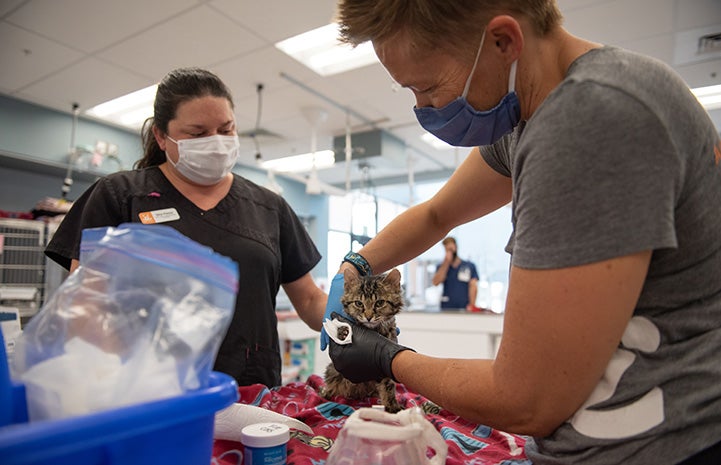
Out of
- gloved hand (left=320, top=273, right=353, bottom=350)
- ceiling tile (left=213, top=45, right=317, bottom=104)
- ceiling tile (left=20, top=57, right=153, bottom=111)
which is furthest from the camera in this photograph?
ceiling tile (left=20, top=57, right=153, bottom=111)

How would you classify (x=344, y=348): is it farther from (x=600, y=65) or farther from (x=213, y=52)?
(x=213, y=52)

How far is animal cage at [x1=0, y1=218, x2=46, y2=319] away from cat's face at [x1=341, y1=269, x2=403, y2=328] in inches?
121

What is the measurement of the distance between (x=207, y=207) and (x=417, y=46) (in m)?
0.94

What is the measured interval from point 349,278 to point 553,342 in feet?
2.27

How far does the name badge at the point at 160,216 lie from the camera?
133cm

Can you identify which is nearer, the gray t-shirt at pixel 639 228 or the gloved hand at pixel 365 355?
the gray t-shirt at pixel 639 228

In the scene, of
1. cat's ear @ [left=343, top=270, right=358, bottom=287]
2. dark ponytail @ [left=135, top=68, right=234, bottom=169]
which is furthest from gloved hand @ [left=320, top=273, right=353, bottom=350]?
dark ponytail @ [left=135, top=68, right=234, bottom=169]

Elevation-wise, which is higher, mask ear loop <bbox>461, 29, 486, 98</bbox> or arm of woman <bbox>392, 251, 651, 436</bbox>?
mask ear loop <bbox>461, 29, 486, 98</bbox>

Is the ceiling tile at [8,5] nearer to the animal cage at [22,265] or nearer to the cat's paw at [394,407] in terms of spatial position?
the animal cage at [22,265]

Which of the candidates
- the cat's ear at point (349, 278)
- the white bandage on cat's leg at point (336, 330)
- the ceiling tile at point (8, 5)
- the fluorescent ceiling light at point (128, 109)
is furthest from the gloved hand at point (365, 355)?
the fluorescent ceiling light at point (128, 109)

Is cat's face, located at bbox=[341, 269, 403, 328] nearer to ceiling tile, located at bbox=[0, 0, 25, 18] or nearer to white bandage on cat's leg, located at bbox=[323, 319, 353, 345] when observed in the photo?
white bandage on cat's leg, located at bbox=[323, 319, 353, 345]

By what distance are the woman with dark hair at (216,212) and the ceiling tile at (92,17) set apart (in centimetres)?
186

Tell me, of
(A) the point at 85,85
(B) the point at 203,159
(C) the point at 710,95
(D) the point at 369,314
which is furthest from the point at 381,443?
(C) the point at 710,95

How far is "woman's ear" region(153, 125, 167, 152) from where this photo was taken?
155cm
